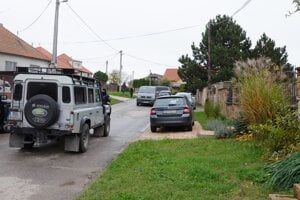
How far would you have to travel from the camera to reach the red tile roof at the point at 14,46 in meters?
28.8

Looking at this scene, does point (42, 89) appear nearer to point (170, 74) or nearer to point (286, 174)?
point (286, 174)

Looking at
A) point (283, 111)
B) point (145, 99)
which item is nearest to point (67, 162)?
point (283, 111)

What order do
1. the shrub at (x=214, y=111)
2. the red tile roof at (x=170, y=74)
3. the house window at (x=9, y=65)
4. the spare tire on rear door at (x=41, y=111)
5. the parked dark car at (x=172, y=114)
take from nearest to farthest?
1. the spare tire on rear door at (x=41, y=111)
2. the parked dark car at (x=172, y=114)
3. the shrub at (x=214, y=111)
4. the house window at (x=9, y=65)
5. the red tile roof at (x=170, y=74)

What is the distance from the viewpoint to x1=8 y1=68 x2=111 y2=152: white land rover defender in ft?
30.6

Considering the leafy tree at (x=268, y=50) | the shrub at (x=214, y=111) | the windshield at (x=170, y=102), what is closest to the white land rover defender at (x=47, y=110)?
the windshield at (x=170, y=102)

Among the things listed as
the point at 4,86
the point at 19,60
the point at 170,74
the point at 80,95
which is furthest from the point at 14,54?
the point at 170,74

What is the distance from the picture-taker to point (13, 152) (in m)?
10.0

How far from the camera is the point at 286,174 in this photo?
5473 mm

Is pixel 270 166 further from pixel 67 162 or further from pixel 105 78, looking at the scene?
pixel 105 78

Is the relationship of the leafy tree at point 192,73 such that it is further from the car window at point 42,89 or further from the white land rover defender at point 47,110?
the car window at point 42,89

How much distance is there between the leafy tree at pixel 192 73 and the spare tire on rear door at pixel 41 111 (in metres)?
24.8

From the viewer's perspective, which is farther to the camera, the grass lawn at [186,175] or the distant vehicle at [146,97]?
the distant vehicle at [146,97]

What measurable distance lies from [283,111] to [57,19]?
16.0 m

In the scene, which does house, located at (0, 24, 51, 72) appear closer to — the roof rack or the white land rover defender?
the roof rack
